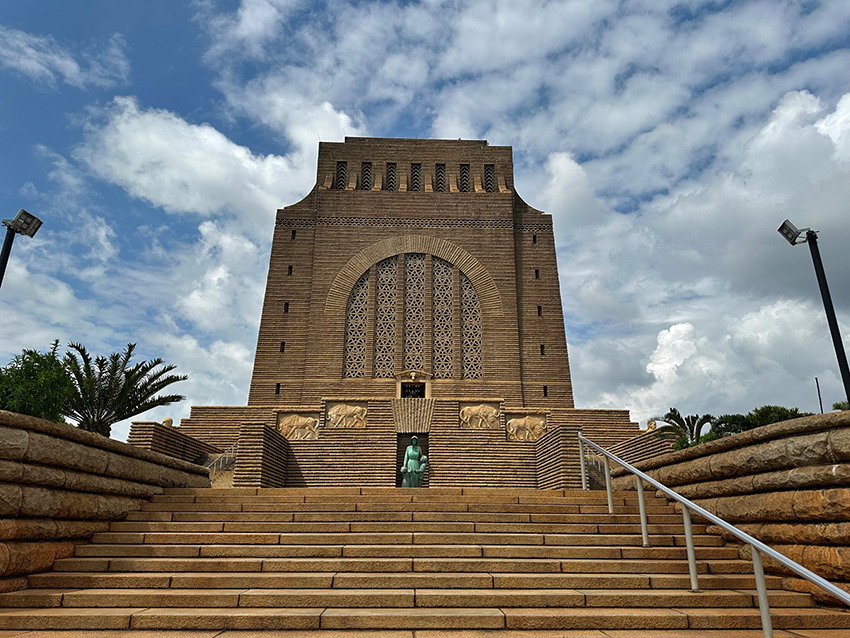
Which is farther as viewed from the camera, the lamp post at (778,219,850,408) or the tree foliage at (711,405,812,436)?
the tree foliage at (711,405,812,436)

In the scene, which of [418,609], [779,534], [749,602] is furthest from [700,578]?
[418,609]

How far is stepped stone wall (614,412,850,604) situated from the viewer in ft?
15.0

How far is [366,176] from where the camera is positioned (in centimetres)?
2555

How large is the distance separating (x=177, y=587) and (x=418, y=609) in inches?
82.9

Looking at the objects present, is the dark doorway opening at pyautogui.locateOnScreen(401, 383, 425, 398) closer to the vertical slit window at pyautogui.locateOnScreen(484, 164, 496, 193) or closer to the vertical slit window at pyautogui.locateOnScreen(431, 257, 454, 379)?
the vertical slit window at pyautogui.locateOnScreen(431, 257, 454, 379)

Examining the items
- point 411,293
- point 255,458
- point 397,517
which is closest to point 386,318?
point 411,293

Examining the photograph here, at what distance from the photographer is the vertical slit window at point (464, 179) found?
2555 cm

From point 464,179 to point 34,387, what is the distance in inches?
858

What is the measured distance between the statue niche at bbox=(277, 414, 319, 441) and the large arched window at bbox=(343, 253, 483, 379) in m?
5.92

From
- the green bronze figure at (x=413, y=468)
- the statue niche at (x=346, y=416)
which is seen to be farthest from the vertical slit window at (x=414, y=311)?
the green bronze figure at (x=413, y=468)

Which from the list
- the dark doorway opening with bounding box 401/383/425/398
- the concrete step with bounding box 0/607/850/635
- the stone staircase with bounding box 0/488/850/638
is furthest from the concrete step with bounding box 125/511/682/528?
the dark doorway opening with bounding box 401/383/425/398

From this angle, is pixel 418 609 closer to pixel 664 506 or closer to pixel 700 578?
pixel 700 578

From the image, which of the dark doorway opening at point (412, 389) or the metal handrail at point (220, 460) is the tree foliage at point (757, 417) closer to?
the dark doorway opening at point (412, 389)

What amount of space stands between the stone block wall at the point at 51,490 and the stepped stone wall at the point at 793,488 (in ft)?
21.6
